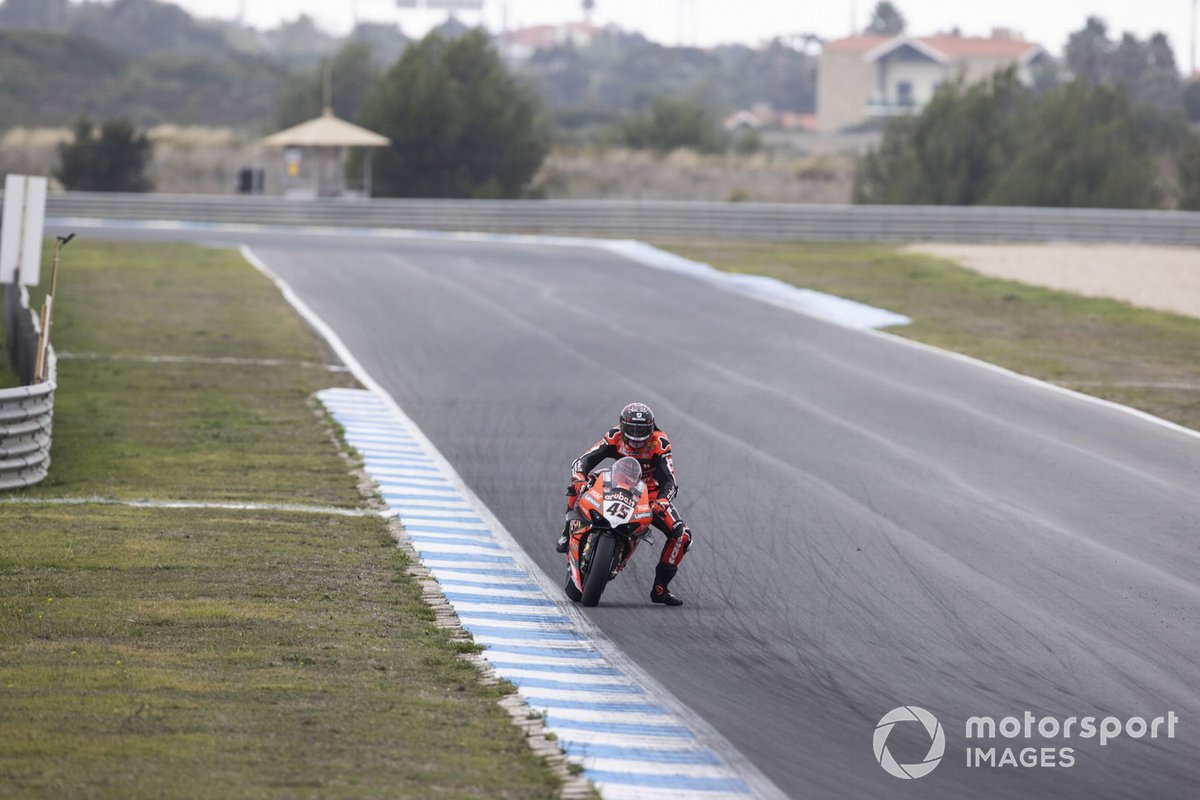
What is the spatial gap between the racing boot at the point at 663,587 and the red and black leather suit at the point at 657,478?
0.09ft

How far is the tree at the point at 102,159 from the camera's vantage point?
52781 millimetres

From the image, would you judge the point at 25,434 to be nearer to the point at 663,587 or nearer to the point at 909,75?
the point at 663,587

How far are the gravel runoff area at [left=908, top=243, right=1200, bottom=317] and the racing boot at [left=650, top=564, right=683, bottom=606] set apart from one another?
20380 mm

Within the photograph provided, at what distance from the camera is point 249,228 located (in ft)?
147

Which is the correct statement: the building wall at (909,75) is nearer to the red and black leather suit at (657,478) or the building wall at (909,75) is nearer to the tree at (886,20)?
the tree at (886,20)

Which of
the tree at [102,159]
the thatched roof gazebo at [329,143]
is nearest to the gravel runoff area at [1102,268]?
the thatched roof gazebo at [329,143]

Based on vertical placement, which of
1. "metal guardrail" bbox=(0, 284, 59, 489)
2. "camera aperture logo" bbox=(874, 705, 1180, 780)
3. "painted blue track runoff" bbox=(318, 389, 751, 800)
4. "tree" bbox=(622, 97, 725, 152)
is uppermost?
"tree" bbox=(622, 97, 725, 152)

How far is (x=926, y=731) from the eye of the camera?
8.21m

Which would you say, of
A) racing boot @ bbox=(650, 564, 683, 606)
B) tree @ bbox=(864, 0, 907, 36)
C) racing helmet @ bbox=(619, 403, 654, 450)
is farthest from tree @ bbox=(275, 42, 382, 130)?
tree @ bbox=(864, 0, 907, 36)

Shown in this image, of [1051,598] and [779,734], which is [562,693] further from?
[1051,598]

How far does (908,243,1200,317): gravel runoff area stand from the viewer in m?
31.5

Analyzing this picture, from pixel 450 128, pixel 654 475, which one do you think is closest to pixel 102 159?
pixel 450 128

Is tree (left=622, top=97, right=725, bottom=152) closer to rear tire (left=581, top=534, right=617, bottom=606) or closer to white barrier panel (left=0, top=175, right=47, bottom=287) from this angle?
white barrier panel (left=0, top=175, right=47, bottom=287)

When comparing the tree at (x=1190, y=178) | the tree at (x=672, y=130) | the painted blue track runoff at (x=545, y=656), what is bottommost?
the painted blue track runoff at (x=545, y=656)
